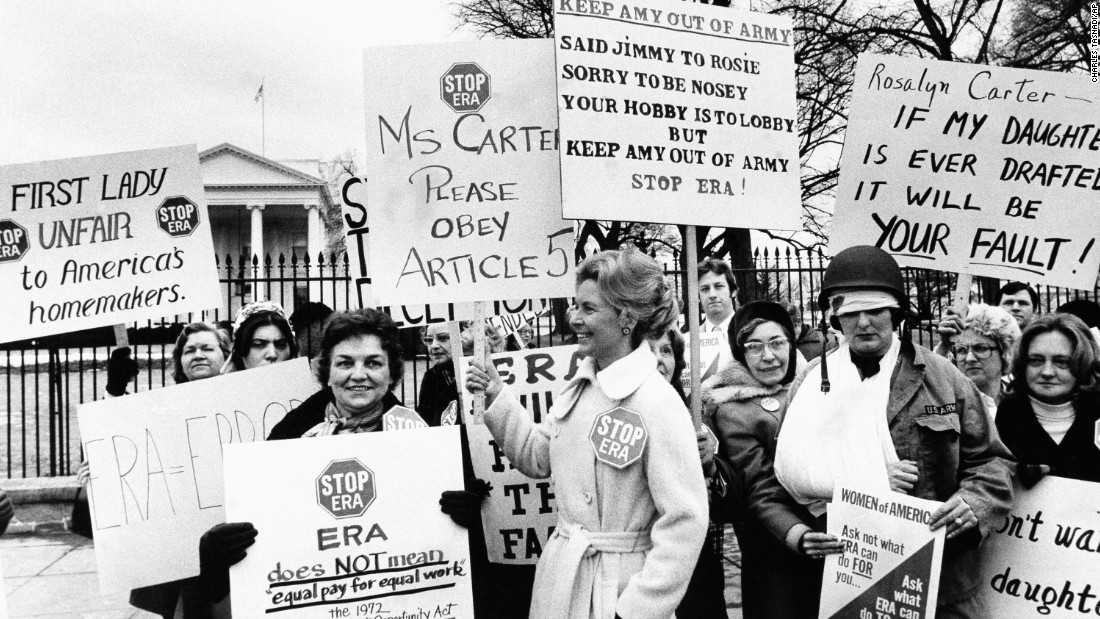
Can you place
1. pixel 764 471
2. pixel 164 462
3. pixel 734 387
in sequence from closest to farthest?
pixel 764 471
pixel 164 462
pixel 734 387

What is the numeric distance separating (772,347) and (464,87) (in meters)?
1.65

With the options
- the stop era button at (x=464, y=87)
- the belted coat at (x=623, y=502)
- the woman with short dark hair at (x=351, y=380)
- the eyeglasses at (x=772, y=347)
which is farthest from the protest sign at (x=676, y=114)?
the belted coat at (x=623, y=502)

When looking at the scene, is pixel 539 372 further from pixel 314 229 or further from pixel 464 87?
pixel 314 229

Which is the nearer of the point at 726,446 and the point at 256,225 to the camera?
the point at 726,446

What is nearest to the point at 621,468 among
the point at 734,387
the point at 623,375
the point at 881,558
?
the point at 623,375

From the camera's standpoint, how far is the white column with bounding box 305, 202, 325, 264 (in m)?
49.3

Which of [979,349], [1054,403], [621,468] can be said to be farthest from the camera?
[979,349]

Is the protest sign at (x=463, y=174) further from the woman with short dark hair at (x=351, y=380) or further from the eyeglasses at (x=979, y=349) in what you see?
the eyeglasses at (x=979, y=349)

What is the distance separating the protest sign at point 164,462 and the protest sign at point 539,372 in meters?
0.93

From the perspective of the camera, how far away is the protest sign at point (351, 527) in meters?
2.82

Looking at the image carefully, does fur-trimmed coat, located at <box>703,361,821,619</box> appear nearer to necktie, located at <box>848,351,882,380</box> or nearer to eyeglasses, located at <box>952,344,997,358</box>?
necktie, located at <box>848,351,882,380</box>

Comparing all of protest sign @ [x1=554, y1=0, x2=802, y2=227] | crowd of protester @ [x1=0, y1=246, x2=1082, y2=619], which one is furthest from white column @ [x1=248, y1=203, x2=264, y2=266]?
protest sign @ [x1=554, y1=0, x2=802, y2=227]

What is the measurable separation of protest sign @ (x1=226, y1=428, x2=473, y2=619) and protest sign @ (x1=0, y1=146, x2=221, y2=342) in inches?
50.8

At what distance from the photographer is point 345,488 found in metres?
2.92
